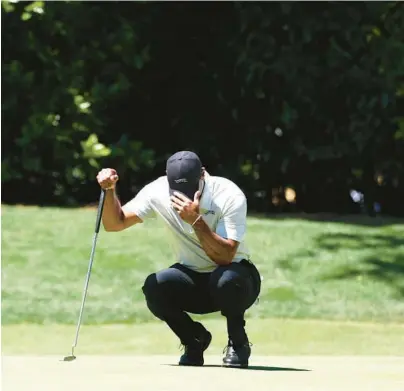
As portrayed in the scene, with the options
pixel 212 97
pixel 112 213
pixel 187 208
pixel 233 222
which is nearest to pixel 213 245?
pixel 233 222

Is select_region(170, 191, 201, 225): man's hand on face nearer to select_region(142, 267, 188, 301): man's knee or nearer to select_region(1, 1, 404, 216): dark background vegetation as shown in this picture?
select_region(142, 267, 188, 301): man's knee

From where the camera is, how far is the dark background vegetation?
1408 cm

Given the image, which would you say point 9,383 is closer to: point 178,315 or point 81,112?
point 178,315

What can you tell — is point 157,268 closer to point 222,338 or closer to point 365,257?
point 365,257

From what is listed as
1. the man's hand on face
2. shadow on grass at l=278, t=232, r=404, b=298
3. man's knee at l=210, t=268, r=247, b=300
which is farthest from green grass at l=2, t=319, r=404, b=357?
the man's hand on face

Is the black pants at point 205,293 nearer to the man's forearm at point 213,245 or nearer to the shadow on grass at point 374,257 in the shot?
the man's forearm at point 213,245

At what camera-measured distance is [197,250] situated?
22.9 feet

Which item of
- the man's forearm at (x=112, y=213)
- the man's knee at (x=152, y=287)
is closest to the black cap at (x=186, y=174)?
the man's forearm at (x=112, y=213)

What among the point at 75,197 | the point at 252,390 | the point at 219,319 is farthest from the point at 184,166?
the point at 75,197

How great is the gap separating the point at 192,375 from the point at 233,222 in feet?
2.83

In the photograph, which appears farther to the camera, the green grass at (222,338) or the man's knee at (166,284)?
the green grass at (222,338)

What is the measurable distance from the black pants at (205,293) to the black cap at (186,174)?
0.46 m

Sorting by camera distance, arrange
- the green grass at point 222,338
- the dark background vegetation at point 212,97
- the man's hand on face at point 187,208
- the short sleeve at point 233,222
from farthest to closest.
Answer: the dark background vegetation at point 212,97
the green grass at point 222,338
the short sleeve at point 233,222
the man's hand on face at point 187,208

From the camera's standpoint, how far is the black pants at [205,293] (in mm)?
6836
